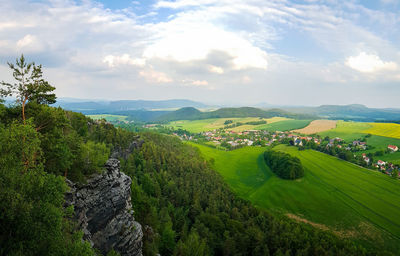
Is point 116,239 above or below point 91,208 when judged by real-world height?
below

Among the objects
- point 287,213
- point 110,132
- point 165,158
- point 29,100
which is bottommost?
point 287,213

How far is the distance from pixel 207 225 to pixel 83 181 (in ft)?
107

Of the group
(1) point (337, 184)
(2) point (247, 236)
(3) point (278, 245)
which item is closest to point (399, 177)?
(1) point (337, 184)

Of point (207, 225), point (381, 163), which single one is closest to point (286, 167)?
point (381, 163)

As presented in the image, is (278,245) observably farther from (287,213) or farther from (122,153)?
(122,153)

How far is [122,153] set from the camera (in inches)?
2689

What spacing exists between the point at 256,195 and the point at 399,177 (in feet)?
205

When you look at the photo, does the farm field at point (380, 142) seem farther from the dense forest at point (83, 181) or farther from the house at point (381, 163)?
the dense forest at point (83, 181)

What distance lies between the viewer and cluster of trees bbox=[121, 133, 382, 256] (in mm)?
34938

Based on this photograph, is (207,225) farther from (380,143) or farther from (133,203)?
(380,143)

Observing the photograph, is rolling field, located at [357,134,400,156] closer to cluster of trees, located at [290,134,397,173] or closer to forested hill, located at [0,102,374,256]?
Answer: cluster of trees, located at [290,134,397,173]

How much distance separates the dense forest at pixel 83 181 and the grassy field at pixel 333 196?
29.5 feet

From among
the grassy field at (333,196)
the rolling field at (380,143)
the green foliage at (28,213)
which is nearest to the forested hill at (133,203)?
the green foliage at (28,213)

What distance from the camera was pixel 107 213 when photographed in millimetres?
23844
